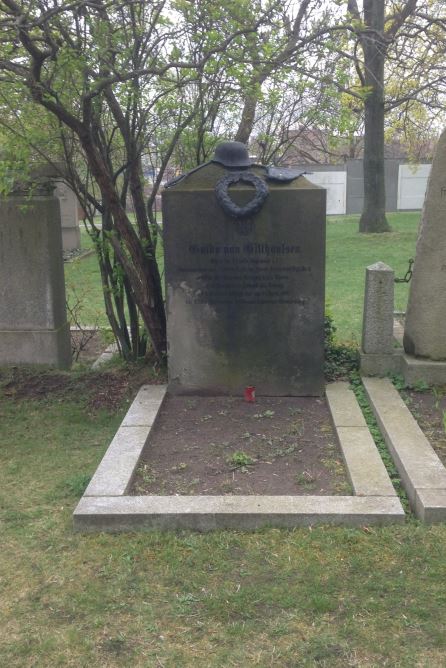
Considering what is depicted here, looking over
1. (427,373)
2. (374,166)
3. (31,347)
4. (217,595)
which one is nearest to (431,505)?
(217,595)

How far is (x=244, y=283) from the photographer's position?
547 centimetres

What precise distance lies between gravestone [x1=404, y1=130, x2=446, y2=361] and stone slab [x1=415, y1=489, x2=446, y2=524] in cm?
205

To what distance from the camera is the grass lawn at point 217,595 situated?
2799mm

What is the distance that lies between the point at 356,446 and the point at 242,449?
2.41 feet

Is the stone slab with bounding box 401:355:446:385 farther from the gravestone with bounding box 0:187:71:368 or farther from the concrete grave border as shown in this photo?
the gravestone with bounding box 0:187:71:368

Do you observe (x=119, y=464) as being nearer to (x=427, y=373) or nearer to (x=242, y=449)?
(x=242, y=449)

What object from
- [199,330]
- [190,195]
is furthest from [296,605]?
[190,195]

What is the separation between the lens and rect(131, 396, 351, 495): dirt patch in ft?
13.6

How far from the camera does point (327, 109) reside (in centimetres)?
673

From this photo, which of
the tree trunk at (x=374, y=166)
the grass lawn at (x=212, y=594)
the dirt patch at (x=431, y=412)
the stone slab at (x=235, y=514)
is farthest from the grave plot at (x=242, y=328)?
the tree trunk at (x=374, y=166)

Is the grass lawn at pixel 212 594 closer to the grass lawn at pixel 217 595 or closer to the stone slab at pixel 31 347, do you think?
the grass lawn at pixel 217 595

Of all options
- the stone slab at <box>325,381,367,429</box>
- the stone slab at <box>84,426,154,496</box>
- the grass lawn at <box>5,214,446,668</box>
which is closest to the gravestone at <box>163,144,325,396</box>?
the stone slab at <box>325,381,367,429</box>

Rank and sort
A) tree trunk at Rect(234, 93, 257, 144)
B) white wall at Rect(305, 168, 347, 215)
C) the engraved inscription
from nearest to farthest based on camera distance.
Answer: the engraved inscription, tree trunk at Rect(234, 93, 257, 144), white wall at Rect(305, 168, 347, 215)

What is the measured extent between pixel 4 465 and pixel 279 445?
181cm
